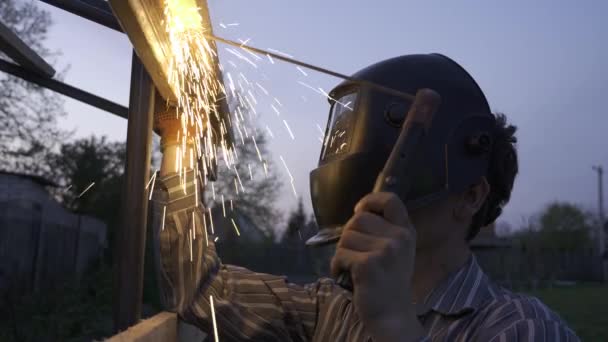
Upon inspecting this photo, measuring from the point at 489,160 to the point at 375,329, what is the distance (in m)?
0.93

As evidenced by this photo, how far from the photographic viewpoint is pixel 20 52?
3.05 m

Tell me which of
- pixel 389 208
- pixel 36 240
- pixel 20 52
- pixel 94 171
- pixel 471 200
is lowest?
pixel 389 208

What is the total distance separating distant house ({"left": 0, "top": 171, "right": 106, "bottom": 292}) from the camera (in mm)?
8102

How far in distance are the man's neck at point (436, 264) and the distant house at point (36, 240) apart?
655 cm

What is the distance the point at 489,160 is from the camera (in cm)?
200

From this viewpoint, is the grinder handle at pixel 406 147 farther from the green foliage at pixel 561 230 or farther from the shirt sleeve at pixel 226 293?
the green foliage at pixel 561 230

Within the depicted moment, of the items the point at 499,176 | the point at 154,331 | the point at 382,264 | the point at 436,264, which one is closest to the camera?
the point at 382,264

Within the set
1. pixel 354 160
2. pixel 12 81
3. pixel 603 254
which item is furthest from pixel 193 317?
pixel 603 254

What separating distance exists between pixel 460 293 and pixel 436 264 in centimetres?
15

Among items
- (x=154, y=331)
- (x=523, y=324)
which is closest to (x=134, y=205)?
(x=154, y=331)

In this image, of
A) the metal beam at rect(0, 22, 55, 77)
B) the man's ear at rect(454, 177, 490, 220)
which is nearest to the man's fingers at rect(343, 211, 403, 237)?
the man's ear at rect(454, 177, 490, 220)

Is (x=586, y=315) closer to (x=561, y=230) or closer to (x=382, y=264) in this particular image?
(x=382, y=264)

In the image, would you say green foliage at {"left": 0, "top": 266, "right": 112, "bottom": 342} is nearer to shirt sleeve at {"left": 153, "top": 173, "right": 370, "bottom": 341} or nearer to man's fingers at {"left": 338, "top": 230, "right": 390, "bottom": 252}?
shirt sleeve at {"left": 153, "top": 173, "right": 370, "bottom": 341}

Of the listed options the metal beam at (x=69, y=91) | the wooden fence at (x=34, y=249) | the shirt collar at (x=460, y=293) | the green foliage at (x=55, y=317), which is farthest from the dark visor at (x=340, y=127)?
the wooden fence at (x=34, y=249)
